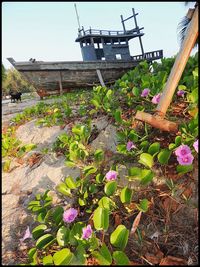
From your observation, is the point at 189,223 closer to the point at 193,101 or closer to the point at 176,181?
the point at 176,181

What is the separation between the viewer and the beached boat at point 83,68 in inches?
410

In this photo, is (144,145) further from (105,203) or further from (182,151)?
(105,203)

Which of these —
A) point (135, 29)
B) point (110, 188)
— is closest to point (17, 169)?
point (110, 188)

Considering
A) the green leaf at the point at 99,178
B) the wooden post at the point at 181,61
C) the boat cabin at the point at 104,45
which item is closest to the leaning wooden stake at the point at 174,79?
the wooden post at the point at 181,61

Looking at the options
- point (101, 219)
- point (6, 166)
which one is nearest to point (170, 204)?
point (101, 219)

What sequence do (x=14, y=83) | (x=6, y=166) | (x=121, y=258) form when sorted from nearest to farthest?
(x=121, y=258)
(x=6, y=166)
(x=14, y=83)

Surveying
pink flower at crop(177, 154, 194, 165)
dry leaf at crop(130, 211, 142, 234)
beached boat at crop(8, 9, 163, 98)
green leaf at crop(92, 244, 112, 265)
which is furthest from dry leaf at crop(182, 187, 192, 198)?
beached boat at crop(8, 9, 163, 98)

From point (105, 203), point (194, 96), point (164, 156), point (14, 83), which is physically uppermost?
point (14, 83)

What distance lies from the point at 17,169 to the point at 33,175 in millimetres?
557

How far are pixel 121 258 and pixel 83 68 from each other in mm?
10115

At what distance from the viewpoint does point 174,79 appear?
2.00 metres

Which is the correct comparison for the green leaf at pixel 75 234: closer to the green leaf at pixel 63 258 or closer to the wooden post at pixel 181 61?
Result: the green leaf at pixel 63 258

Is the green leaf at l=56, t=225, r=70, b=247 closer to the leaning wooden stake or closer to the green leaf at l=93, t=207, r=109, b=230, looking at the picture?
the green leaf at l=93, t=207, r=109, b=230

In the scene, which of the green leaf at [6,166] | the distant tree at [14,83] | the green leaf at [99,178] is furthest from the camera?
the distant tree at [14,83]
